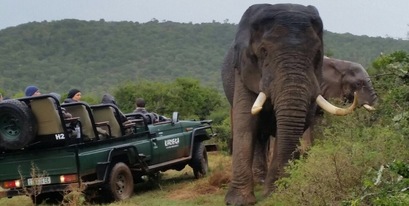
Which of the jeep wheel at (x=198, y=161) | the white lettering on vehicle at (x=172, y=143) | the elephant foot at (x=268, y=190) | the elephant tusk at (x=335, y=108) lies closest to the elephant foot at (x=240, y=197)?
the elephant foot at (x=268, y=190)

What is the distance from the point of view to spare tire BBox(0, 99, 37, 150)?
10500mm

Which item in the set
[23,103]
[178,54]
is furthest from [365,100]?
[178,54]

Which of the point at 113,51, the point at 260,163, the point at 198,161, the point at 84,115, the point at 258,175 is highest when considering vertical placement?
the point at 84,115

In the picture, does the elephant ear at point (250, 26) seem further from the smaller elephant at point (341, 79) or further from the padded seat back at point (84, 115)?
the smaller elephant at point (341, 79)

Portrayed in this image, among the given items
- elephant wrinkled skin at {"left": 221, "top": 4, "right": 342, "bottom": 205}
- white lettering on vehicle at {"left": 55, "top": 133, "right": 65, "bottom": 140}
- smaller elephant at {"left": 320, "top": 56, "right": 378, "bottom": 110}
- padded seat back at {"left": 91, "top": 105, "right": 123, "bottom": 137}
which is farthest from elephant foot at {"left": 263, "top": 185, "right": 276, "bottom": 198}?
smaller elephant at {"left": 320, "top": 56, "right": 378, "bottom": 110}

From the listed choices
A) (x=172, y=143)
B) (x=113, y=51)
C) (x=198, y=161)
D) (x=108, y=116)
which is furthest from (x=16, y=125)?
(x=113, y=51)

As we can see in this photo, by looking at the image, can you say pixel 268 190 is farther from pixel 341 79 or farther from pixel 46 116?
pixel 341 79

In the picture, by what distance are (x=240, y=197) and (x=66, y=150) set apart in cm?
260

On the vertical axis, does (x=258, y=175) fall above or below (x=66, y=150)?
below

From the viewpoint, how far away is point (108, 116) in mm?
12297

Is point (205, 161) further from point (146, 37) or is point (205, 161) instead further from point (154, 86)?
point (146, 37)

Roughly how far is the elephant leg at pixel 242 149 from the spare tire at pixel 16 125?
2.78 m

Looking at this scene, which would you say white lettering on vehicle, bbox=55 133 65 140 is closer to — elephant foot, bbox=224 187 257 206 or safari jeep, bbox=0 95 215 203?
safari jeep, bbox=0 95 215 203

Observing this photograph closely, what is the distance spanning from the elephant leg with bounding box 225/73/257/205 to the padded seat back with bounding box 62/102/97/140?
2224mm
